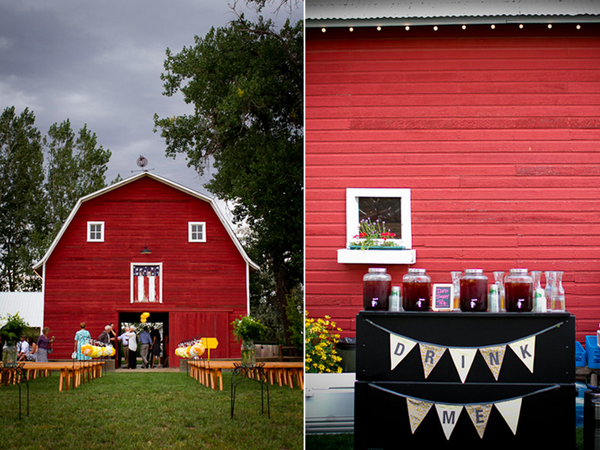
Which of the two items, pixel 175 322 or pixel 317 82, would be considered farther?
pixel 317 82

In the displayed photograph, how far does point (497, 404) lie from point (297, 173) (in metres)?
1.79

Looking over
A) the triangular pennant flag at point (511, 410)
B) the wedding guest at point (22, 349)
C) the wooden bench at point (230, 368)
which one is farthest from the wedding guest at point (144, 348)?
the triangular pennant flag at point (511, 410)

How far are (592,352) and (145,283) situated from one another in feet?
→ 12.7

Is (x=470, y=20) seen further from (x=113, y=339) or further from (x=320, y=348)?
(x=113, y=339)

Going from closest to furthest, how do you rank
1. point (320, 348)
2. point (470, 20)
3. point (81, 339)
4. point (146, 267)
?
point (81, 339) < point (146, 267) < point (320, 348) < point (470, 20)

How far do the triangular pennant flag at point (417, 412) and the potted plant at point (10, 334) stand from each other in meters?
2.23

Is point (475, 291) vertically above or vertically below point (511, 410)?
above

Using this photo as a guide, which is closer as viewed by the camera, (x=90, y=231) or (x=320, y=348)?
(x=90, y=231)

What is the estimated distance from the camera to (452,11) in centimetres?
470

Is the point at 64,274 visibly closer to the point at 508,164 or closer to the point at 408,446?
the point at 408,446

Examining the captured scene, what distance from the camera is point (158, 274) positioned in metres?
2.96

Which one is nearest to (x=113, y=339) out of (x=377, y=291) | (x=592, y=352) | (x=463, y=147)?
(x=377, y=291)

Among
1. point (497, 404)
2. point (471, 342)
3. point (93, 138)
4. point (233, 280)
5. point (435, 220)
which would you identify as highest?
point (93, 138)

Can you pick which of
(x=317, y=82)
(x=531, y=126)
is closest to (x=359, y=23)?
(x=317, y=82)
